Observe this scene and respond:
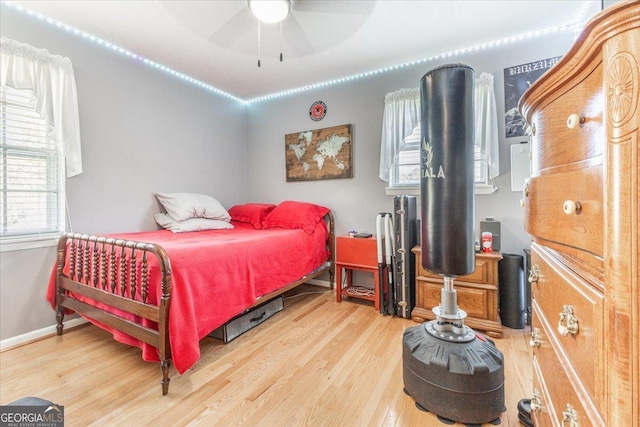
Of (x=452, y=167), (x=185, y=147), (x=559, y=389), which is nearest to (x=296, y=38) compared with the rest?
(x=185, y=147)

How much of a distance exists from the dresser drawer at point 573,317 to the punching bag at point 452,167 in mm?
475

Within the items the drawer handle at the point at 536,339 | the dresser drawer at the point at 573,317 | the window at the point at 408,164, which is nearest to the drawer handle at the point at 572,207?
the dresser drawer at the point at 573,317

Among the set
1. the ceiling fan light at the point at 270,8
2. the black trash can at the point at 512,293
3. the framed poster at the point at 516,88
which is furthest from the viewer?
the framed poster at the point at 516,88

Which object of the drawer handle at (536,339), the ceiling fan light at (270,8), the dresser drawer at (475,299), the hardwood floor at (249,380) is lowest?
the hardwood floor at (249,380)

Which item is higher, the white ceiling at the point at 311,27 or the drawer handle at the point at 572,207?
the white ceiling at the point at 311,27

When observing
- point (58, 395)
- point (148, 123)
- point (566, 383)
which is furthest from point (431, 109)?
point (148, 123)

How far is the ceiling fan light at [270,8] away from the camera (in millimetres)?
1869

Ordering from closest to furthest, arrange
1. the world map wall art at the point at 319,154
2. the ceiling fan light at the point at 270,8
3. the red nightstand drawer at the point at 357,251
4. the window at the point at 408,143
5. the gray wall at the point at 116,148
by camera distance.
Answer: the ceiling fan light at the point at 270,8 → the gray wall at the point at 116,148 → the window at the point at 408,143 → the red nightstand drawer at the point at 357,251 → the world map wall art at the point at 319,154

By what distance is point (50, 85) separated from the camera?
7.09ft

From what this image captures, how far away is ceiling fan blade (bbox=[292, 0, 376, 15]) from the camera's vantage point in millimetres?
1992

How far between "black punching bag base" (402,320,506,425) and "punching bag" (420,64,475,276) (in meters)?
0.38

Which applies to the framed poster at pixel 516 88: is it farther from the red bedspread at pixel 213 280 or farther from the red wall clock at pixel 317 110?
the red bedspread at pixel 213 280

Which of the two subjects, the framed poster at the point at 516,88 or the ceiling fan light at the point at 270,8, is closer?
the ceiling fan light at the point at 270,8

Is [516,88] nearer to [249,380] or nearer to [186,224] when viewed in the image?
[249,380]
